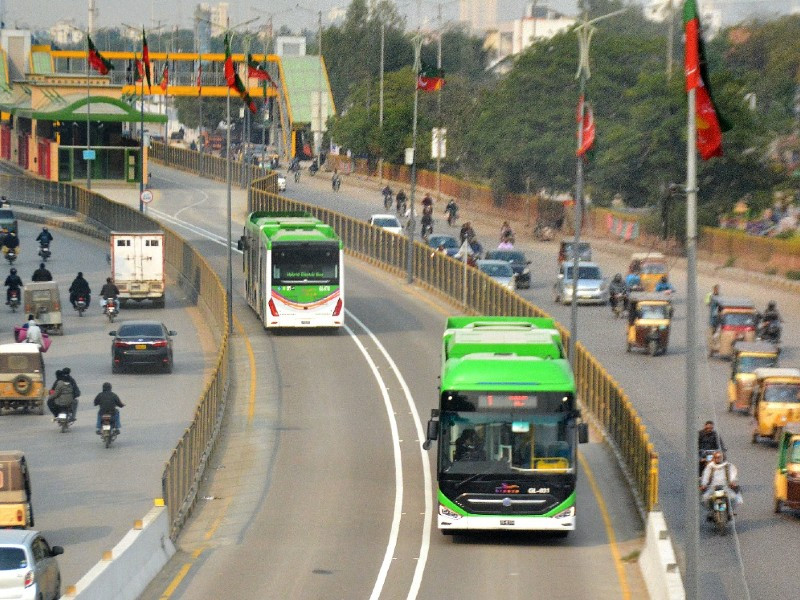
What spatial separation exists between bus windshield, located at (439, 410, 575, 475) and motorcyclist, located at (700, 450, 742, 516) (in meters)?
4.04

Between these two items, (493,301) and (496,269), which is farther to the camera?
(496,269)

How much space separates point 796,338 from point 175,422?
2366 centimetres

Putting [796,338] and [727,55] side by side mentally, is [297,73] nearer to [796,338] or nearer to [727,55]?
[727,55]

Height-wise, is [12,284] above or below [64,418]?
above

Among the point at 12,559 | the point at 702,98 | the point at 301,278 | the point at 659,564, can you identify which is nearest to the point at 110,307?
the point at 301,278

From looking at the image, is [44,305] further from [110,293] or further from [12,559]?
[12,559]

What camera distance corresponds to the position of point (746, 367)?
4241 centimetres

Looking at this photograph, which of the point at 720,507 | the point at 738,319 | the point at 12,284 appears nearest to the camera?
the point at 720,507

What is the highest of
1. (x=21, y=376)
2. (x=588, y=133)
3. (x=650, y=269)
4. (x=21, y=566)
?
(x=588, y=133)

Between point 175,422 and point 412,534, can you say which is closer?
point 412,534

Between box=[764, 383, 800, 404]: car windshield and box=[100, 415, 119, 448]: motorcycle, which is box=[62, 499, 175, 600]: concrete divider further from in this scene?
box=[764, 383, 800, 404]: car windshield

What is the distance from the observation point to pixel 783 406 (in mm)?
37375

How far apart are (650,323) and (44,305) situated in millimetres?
19700

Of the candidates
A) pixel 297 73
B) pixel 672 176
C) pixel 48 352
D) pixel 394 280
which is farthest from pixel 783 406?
pixel 297 73
